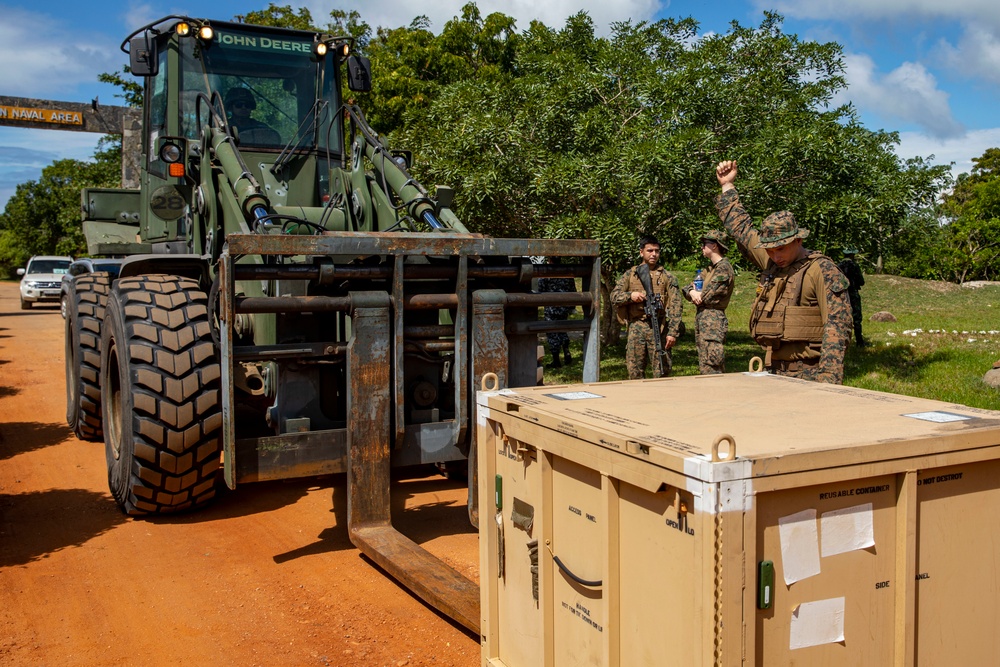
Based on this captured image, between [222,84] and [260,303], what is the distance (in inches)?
126

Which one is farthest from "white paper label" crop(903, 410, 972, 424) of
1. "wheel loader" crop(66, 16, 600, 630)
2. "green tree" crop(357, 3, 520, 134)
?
"green tree" crop(357, 3, 520, 134)

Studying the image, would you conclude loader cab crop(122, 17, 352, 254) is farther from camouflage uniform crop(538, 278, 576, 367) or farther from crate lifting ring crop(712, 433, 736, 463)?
camouflage uniform crop(538, 278, 576, 367)

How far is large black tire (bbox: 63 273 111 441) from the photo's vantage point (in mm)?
7887

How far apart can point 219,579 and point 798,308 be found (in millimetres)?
3665

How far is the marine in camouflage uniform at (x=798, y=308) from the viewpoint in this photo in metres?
5.36

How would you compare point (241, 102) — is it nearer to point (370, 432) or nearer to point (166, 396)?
point (166, 396)

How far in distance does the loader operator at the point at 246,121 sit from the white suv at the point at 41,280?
21317mm

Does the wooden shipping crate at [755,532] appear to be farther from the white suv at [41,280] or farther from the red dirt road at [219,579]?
the white suv at [41,280]

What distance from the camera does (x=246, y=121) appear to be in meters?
7.38

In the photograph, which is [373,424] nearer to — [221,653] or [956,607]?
[221,653]

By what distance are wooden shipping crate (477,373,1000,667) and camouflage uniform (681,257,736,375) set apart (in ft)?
17.2

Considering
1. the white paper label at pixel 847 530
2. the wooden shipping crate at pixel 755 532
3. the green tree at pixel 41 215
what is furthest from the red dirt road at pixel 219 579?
the green tree at pixel 41 215

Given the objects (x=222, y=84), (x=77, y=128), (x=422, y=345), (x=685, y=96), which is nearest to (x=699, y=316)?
(x=685, y=96)

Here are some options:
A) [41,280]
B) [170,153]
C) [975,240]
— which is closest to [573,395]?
[170,153]
